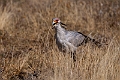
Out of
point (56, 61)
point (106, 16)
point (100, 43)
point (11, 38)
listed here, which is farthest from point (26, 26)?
point (56, 61)

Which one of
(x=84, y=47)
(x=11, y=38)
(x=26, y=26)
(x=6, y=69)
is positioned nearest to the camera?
(x=6, y=69)

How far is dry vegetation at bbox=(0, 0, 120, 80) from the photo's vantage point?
22.2 ft

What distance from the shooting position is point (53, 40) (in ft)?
30.9

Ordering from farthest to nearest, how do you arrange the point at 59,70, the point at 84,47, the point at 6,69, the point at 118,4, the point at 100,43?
the point at 118,4 < the point at 100,43 < the point at 84,47 < the point at 6,69 < the point at 59,70

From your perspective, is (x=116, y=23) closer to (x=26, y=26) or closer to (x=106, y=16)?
(x=106, y=16)

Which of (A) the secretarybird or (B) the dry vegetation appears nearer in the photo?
(B) the dry vegetation

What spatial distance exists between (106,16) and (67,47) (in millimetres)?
3818

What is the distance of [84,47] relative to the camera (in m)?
8.06

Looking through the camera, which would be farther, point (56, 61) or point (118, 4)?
point (118, 4)

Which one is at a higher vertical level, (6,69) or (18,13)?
(18,13)

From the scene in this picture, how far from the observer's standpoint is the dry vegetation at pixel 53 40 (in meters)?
6.78

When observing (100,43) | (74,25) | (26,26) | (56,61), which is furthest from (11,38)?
(56,61)

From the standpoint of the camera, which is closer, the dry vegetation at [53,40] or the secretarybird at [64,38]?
the dry vegetation at [53,40]

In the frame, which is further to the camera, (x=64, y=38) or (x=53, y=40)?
(x=53, y=40)
